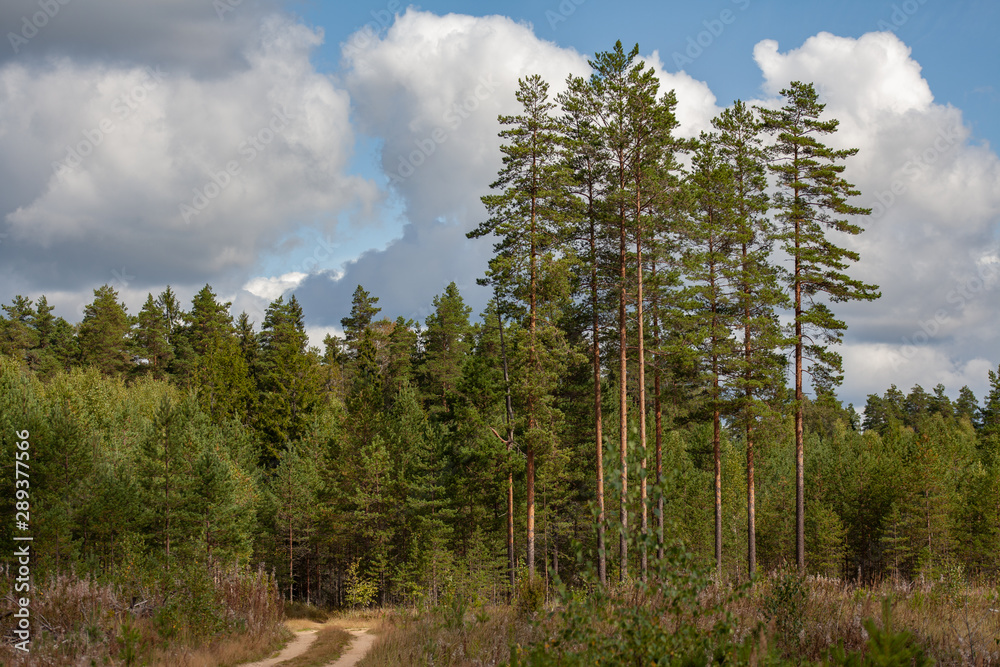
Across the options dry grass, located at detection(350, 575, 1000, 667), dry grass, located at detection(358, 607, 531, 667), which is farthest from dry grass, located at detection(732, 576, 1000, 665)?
dry grass, located at detection(358, 607, 531, 667)

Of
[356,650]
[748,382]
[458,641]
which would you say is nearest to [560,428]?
[748,382]

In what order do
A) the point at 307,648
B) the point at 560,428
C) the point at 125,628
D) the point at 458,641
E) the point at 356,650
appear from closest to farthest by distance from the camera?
1. the point at 458,641
2. the point at 125,628
3. the point at 307,648
4. the point at 356,650
5. the point at 560,428

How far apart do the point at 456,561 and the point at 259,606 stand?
20.0m

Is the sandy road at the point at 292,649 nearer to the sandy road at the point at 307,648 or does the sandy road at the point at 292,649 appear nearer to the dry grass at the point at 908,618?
the sandy road at the point at 307,648

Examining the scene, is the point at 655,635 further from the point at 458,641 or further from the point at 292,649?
the point at 292,649

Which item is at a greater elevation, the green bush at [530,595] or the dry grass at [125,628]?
the green bush at [530,595]

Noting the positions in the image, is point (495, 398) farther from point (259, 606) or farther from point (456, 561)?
point (259, 606)

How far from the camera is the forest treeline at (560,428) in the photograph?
2123 centimetres

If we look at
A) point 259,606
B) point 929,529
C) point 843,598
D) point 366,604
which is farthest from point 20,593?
point 929,529

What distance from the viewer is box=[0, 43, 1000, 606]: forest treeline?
21234 mm

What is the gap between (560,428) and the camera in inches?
1180

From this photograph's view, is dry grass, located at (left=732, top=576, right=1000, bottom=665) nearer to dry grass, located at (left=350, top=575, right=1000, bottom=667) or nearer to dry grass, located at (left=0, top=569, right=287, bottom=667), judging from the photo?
dry grass, located at (left=350, top=575, right=1000, bottom=667)

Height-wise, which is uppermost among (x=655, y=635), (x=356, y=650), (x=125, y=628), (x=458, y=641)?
(x=655, y=635)

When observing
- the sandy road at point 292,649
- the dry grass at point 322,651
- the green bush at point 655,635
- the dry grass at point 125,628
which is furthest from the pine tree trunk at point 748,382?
the green bush at point 655,635
